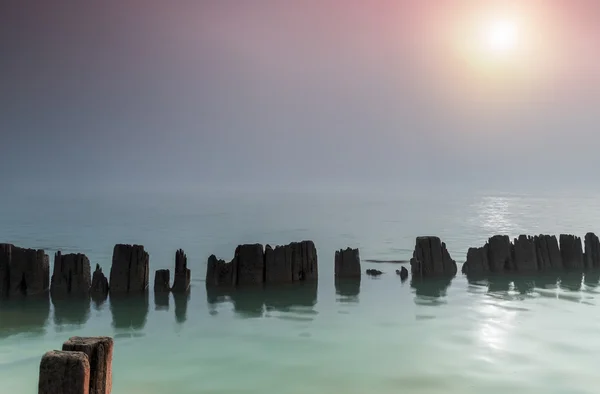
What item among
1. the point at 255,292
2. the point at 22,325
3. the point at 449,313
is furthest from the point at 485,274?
the point at 22,325

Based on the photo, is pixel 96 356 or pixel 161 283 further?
pixel 161 283

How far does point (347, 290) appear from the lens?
1520cm

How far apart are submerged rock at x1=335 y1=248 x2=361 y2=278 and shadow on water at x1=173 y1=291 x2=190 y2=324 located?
416 centimetres

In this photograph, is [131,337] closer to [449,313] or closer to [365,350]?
[365,350]

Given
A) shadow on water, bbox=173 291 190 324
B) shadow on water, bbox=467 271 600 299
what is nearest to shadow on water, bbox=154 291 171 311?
shadow on water, bbox=173 291 190 324

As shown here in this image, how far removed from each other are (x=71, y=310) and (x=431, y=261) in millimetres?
9100

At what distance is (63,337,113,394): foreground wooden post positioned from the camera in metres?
4.54

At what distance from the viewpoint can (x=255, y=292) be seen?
1409 cm

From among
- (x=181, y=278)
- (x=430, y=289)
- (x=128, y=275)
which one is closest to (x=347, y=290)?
(x=430, y=289)

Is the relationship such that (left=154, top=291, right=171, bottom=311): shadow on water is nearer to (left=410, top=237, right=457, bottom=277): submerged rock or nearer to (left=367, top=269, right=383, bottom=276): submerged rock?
(left=367, top=269, right=383, bottom=276): submerged rock

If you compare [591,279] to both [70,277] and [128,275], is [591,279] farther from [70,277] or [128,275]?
[70,277]

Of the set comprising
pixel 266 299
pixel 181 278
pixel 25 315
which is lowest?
pixel 25 315

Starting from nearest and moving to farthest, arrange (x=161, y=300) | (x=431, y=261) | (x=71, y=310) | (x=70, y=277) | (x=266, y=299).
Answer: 1. (x=71, y=310)
2. (x=70, y=277)
3. (x=161, y=300)
4. (x=266, y=299)
5. (x=431, y=261)

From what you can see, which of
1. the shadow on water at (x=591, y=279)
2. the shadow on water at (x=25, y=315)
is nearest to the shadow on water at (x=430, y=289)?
the shadow on water at (x=591, y=279)
